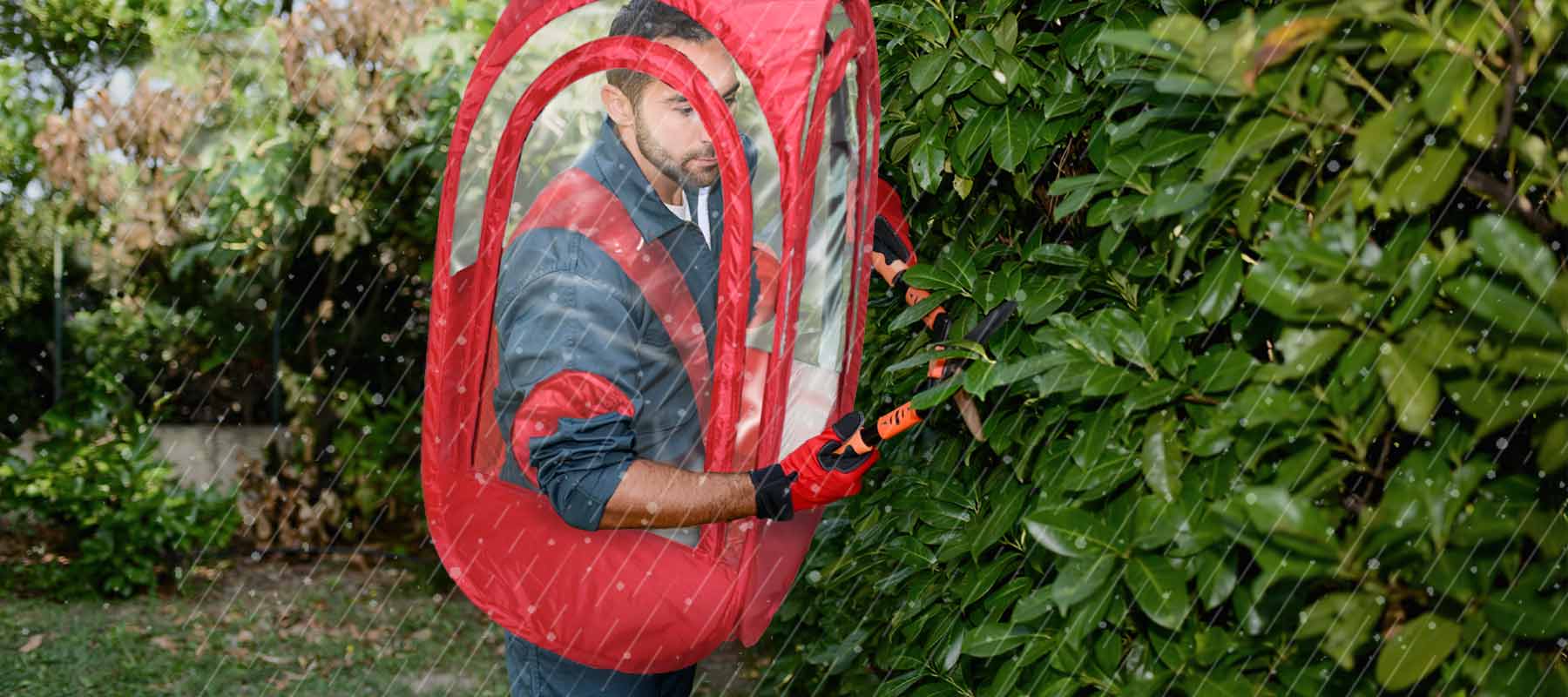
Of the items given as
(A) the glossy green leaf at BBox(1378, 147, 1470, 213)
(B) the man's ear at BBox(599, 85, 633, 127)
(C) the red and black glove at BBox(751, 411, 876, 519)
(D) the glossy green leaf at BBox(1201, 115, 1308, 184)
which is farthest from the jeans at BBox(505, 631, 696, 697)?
(A) the glossy green leaf at BBox(1378, 147, 1470, 213)

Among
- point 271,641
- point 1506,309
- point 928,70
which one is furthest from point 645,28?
point 271,641

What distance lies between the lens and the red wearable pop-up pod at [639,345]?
1716 millimetres

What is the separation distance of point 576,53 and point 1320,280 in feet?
3.43

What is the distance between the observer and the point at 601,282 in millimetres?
1814

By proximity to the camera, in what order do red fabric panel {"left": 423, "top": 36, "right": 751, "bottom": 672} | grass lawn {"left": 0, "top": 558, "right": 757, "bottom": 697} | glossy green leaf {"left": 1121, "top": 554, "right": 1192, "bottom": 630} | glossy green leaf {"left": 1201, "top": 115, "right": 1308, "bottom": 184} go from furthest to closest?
grass lawn {"left": 0, "top": 558, "right": 757, "bottom": 697} < red fabric panel {"left": 423, "top": 36, "right": 751, "bottom": 672} < glossy green leaf {"left": 1121, "top": 554, "right": 1192, "bottom": 630} < glossy green leaf {"left": 1201, "top": 115, "right": 1308, "bottom": 184}

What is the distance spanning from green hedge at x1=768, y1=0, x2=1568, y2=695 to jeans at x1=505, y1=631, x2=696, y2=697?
0.66 metres

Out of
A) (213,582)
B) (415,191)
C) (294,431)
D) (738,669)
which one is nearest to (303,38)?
(415,191)

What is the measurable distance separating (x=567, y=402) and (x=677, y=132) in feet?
1.38

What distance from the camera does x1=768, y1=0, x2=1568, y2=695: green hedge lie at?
115 cm

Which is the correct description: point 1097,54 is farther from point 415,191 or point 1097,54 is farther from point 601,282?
point 415,191

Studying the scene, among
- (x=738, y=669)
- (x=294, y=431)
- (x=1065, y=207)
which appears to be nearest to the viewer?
(x=1065, y=207)

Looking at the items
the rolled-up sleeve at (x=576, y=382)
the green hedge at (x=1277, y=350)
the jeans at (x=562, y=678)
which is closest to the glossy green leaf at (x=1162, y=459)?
the green hedge at (x=1277, y=350)

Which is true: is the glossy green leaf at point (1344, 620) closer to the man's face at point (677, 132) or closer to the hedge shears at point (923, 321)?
the hedge shears at point (923, 321)

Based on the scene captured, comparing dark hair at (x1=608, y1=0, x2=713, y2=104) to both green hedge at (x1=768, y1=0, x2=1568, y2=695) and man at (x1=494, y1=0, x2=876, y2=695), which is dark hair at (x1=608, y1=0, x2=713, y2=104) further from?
green hedge at (x1=768, y1=0, x2=1568, y2=695)
